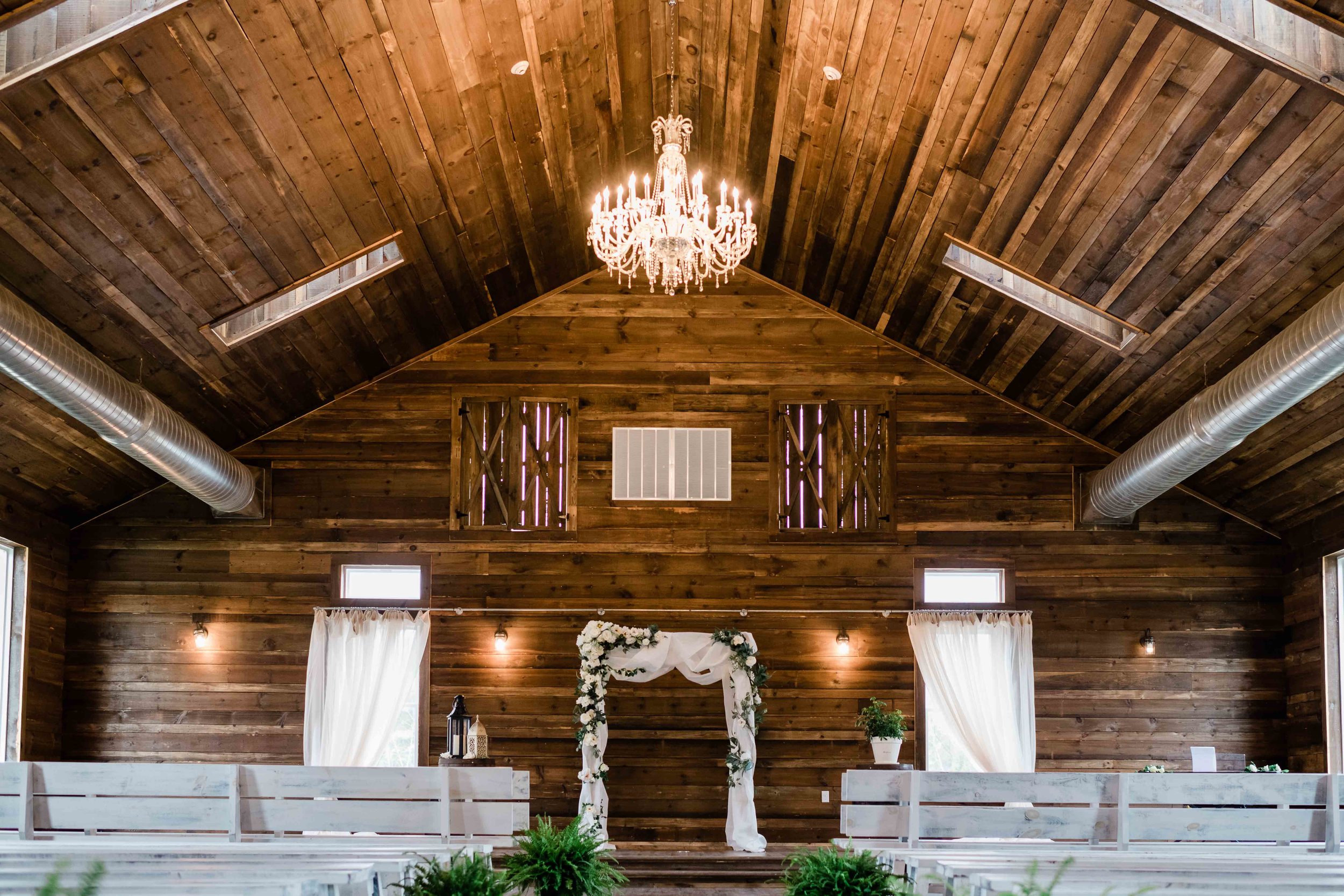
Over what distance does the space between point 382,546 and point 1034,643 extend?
17.3 feet

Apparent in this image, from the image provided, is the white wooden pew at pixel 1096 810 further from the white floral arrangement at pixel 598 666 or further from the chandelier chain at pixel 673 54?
the chandelier chain at pixel 673 54

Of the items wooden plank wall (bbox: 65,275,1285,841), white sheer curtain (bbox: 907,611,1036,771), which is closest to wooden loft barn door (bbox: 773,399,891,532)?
wooden plank wall (bbox: 65,275,1285,841)

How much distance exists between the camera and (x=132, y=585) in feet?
35.8

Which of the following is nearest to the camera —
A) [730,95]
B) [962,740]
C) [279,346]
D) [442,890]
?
[442,890]

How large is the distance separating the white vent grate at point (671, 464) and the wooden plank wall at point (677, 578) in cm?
10

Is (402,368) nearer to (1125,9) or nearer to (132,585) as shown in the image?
(132,585)

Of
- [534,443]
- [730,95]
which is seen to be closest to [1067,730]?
[534,443]

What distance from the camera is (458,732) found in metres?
9.68

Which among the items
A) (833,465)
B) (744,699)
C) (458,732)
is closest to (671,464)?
(833,465)

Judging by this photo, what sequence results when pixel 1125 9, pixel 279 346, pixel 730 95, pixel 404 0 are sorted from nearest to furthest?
1. pixel 1125 9
2. pixel 404 0
3. pixel 730 95
4. pixel 279 346

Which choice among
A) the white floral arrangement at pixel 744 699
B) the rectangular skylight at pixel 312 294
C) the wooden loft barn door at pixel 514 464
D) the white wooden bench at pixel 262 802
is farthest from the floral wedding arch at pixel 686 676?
the white wooden bench at pixel 262 802

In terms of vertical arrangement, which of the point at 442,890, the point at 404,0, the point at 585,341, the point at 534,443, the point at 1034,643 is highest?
the point at 404,0

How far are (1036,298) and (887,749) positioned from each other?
11.5 feet

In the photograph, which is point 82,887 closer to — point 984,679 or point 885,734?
point 885,734
